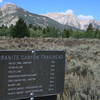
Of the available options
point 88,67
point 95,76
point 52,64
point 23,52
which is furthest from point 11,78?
point 88,67

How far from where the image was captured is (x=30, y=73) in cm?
412

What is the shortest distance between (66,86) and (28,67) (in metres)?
1.56

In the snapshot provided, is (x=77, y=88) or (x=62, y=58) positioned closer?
(x=62, y=58)

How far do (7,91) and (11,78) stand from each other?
214 millimetres

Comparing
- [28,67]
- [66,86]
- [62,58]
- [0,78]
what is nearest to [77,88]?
[66,86]

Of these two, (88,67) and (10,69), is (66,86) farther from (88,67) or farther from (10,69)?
(88,67)

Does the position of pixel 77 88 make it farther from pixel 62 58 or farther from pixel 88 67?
pixel 88 67

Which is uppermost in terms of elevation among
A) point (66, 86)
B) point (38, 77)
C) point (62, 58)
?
point (62, 58)

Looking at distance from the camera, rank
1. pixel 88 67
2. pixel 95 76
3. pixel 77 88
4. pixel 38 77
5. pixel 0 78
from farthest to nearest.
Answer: pixel 88 67, pixel 95 76, pixel 77 88, pixel 38 77, pixel 0 78

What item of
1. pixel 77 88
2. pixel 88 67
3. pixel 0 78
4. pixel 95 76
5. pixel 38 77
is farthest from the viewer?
pixel 88 67

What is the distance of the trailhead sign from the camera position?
155 inches

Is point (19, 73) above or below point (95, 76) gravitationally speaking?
above

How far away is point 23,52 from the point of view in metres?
4.05

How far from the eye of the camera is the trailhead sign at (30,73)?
155 inches
